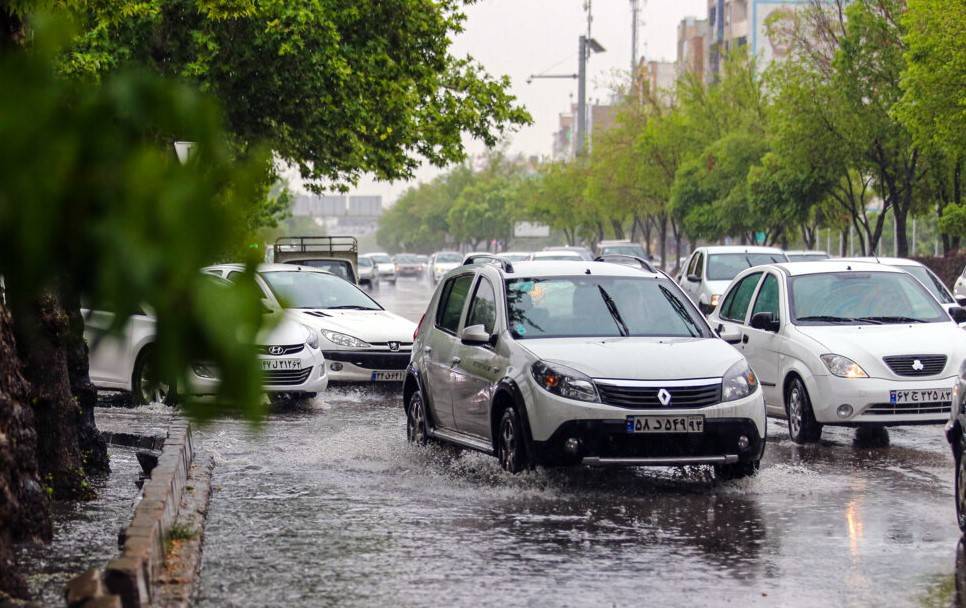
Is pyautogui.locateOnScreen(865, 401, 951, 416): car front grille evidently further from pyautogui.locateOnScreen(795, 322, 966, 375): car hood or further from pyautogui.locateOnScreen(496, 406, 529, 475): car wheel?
pyautogui.locateOnScreen(496, 406, 529, 475): car wheel

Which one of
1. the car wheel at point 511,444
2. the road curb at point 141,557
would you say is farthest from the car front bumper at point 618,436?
the road curb at point 141,557

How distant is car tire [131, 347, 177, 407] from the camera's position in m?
2.68

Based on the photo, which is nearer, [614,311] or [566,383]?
[566,383]

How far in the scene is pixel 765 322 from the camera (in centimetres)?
1453

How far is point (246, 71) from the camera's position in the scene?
2711 cm

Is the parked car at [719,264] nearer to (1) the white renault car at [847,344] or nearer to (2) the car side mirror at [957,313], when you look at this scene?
(1) the white renault car at [847,344]

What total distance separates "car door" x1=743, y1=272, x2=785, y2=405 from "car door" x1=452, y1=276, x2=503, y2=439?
10.3 feet

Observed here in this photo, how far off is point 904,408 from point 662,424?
11.4 ft

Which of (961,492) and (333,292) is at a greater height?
(333,292)

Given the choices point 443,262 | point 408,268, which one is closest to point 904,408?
point 443,262

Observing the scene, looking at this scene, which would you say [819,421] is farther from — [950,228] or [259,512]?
[950,228]

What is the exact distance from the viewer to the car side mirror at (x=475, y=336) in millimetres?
11773

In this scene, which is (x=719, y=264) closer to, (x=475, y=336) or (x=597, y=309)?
(x=597, y=309)

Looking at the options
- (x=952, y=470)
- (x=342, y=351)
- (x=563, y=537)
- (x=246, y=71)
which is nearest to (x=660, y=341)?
(x=952, y=470)
